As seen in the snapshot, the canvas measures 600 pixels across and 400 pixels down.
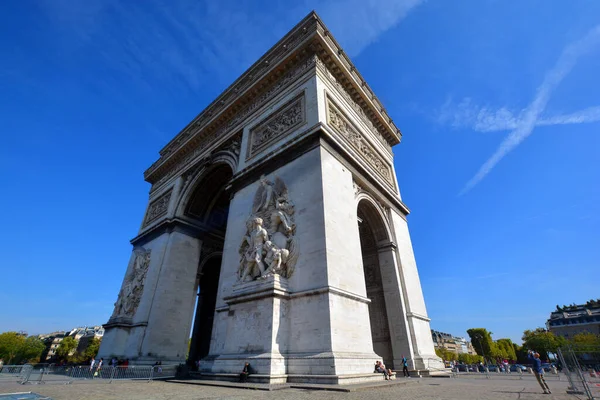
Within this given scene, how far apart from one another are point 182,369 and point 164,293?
11.0ft

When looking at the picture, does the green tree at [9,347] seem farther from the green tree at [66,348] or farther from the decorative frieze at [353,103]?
the decorative frieze at [353,103]

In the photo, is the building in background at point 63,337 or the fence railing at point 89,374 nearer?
the fence railing at point 89,374

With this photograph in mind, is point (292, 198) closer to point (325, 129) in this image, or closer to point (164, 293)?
point (325, 129)

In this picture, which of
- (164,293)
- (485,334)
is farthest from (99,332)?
(485,334)

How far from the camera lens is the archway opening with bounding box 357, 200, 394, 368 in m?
11.0

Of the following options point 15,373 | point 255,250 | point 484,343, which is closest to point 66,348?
point 15,373

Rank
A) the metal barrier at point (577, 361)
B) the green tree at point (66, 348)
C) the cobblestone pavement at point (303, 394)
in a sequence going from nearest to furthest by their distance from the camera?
the cobblestone pavement at point (303, 394) < the metal barrier at point (577, 361) < the green tree at point (66, 348)

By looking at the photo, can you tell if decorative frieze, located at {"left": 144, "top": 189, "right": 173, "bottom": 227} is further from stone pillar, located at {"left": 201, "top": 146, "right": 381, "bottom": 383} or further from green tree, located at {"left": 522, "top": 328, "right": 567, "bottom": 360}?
green tree, located at {"left": 522, "top": 328, "right": 567, "bottom": 360}

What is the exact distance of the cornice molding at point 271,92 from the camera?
12141 mm

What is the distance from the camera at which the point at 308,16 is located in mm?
12383

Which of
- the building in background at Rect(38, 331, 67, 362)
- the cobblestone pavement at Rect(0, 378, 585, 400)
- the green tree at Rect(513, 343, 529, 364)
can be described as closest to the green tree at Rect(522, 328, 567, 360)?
the green tree at Rect(513, 343, 529, 364)

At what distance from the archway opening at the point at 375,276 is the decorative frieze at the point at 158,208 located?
37.2 feet

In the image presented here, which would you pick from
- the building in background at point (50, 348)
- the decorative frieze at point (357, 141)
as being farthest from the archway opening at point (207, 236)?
the building in background at point (50, 348)

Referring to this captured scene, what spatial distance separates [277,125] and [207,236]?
324 inches
